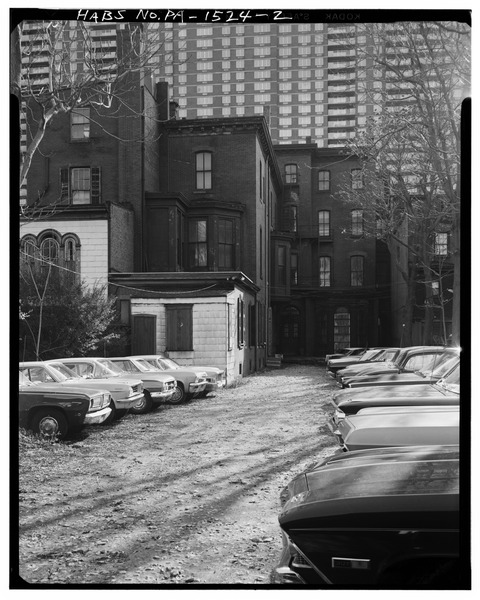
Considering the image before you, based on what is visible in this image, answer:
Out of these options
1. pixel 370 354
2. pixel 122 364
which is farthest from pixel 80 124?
pixel 370 354

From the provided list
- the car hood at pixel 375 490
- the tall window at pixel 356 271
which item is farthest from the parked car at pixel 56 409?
the tall window at pixel 356 271

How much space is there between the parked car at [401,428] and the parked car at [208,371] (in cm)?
87

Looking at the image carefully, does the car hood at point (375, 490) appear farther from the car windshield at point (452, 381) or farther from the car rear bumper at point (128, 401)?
the car rear bumper at point (128, 401)

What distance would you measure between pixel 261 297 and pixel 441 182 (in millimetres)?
1462

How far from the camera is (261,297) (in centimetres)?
435

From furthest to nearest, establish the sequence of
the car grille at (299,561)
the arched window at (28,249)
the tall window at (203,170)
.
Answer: the tall window at (203,170), the arched window at (28,249), the car grille at (299,561)

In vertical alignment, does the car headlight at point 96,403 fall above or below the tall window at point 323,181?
below

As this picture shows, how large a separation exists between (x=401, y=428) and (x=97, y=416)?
1952 millimetres

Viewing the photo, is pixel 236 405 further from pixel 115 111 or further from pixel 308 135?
pixel 115 111

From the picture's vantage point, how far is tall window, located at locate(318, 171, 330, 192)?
4223 millimetres

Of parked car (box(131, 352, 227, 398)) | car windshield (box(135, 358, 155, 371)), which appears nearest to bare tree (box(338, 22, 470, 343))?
parked car (box(131, 352, 227, 398))

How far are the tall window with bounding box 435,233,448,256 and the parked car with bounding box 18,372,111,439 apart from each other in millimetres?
2274

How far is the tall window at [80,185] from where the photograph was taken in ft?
13.5

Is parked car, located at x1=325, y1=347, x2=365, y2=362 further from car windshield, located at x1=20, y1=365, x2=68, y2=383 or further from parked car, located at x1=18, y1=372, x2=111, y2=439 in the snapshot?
car windshield, located at x1=20, y1=365, x2=68, y2=383
